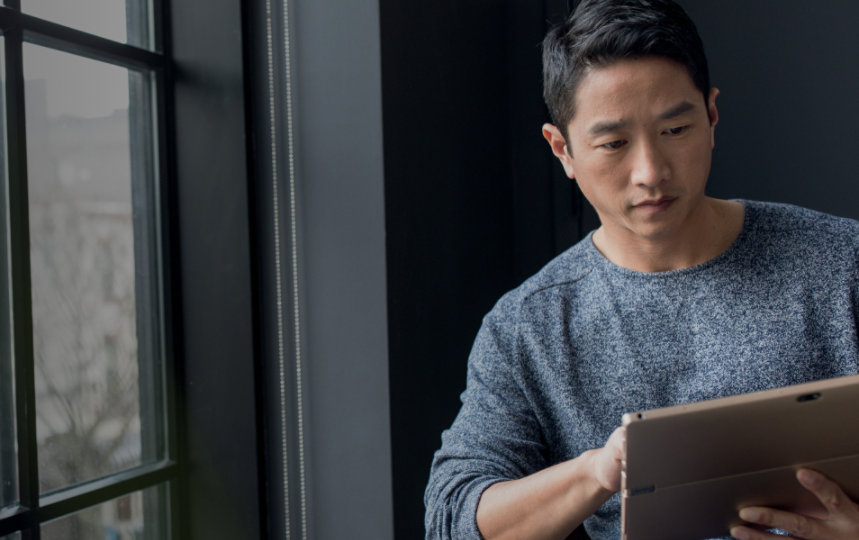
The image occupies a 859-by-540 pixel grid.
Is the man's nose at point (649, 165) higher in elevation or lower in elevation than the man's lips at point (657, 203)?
higher

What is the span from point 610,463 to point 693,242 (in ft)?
1.39

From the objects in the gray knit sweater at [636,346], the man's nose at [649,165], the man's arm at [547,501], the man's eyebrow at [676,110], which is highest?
the man's eyebrow at [676,110]

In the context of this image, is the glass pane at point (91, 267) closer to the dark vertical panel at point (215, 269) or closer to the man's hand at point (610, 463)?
the dark vertical panel at point (215, 269)

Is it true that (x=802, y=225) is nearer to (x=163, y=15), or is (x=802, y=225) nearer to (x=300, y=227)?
(x=300, y=227)

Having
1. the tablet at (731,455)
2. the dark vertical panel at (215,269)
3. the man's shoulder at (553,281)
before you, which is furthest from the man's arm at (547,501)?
the dark vertical panel at (215,269)

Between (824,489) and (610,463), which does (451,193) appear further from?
(824,489)

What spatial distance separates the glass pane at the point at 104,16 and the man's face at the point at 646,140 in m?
0.80

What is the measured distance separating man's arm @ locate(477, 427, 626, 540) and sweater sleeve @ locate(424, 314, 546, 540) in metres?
0.03

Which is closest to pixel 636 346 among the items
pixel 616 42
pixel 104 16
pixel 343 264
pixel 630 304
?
pixel 630 304

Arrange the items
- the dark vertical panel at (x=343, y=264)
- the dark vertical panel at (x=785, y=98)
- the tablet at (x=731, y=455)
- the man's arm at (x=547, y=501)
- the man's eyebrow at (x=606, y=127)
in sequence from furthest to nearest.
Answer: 1. the dark vertical panel at (x=785, y=98)
2. the dark vertical panel at (x=343, y=264)
3. the man's eyebrow at (x=606, y=127)
4. the man's arm at (x=547, y=501)
5. the tablet at (x=731, y=455)

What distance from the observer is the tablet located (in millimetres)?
763

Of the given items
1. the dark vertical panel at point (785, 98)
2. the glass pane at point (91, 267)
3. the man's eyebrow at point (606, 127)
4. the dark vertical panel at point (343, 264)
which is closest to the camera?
the man's eyebrow at point (606, 127)

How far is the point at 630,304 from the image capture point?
3.81 ft

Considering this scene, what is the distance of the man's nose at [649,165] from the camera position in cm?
105
